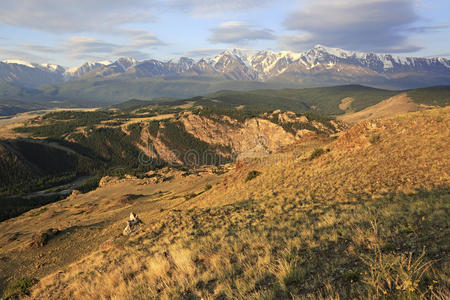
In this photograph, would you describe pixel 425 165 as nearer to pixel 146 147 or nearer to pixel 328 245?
pixel 328 245

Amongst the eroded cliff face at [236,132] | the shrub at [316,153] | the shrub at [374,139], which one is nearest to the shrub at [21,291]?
the shrub at [316,153]

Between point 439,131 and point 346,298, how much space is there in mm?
28413

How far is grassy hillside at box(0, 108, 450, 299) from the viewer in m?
6.23

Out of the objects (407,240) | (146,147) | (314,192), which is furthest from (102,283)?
(146,147)

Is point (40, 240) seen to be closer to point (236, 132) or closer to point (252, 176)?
point (252, 176)

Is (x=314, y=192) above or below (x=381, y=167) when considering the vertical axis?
below

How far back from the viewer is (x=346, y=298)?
5344 millimetres

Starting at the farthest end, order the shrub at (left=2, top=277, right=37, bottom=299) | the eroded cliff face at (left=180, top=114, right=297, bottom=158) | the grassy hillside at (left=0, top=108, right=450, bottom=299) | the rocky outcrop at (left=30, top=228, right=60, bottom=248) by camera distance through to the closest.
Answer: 1. the eroded cliff face at (left=180, top=114, right=297, bottom=158)
2. the rocky outcrop at (left=30, top=228, right=60, bottom=248)
3. the shrub at (left=2, top=277, right=37, bottom=299)
4. the grassy hillside at (left=0, top=108, right=450, bottom=299)

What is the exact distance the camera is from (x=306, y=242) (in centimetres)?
948

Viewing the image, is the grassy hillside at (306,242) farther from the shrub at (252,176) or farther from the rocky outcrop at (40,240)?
the shrub at (252,176)

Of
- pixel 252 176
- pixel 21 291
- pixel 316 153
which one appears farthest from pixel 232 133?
pixel 21 291

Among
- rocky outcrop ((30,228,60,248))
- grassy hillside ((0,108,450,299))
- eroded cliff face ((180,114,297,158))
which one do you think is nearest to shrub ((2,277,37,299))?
grassy hillside ((0,108,450,299))

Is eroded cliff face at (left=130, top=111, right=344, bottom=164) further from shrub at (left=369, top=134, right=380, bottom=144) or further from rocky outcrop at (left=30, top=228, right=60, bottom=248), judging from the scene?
rocky outcrop at (left=30, top=228, right=60, bottom=248)

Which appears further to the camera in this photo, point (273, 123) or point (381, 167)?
point (273, 123)
